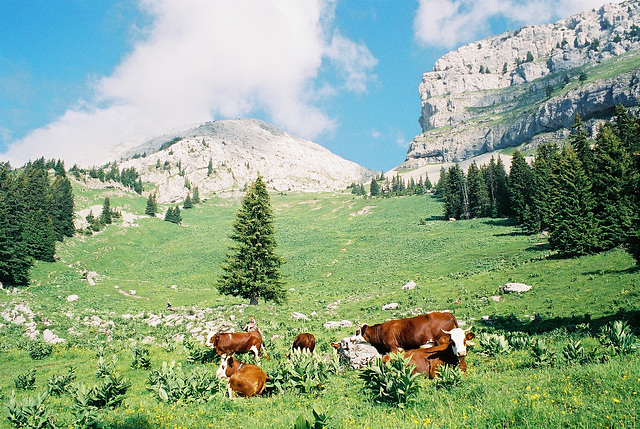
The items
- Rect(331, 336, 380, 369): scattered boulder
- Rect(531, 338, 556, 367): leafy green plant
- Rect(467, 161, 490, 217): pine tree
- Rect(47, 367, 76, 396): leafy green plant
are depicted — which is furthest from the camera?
Rect(467, 161, 490, 217): pine tree

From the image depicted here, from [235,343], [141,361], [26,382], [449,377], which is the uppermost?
[449,377]

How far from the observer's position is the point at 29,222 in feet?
205

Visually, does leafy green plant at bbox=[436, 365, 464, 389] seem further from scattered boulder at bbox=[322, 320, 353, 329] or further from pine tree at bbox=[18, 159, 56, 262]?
pine tree at bbox=[18, 159, 56, 262]

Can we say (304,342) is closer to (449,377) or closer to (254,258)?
(449,377)

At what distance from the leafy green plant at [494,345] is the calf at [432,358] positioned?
3.00 meters

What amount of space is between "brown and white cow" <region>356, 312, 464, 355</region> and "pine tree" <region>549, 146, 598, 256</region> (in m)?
30.2

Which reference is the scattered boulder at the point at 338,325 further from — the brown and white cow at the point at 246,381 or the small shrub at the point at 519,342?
the brown and white cow at the point at 246,381

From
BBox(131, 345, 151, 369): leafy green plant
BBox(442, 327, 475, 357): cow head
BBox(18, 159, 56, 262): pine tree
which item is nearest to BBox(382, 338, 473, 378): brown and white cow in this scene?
BBox(442, 327, 475, 357): cow head

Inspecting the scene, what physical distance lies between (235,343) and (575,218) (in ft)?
120

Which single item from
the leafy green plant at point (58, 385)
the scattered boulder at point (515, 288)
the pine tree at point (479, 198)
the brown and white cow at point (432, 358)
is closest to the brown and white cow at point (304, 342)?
the brown and white cow at point (432, 358)

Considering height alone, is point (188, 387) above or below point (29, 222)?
below

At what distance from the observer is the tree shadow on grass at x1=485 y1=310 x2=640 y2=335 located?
49.8ft

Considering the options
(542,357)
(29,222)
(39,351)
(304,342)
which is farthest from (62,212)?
(542,357)

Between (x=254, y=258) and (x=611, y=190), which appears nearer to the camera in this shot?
(x=254, y=258)
